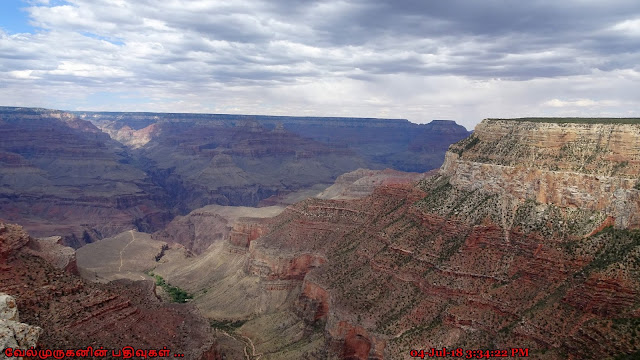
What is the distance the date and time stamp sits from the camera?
4697cm

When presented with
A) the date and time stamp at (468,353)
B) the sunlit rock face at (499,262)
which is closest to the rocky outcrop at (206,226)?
the sunlit rock face at (499,262)

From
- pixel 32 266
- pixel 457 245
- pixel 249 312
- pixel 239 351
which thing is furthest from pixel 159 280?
pixel 457 245

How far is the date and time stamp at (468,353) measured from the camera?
47.0 m

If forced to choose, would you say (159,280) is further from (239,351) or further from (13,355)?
(13,355)

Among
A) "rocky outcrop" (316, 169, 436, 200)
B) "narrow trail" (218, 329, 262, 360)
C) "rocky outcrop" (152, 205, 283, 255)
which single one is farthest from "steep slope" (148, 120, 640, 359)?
"rocky outcrop" (152, 205, 283, 255)

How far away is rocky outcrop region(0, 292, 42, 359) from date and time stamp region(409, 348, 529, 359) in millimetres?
35114

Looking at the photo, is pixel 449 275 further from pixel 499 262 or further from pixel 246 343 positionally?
pixel 246 343

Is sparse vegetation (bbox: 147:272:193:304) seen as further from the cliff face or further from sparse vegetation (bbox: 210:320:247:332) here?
the cliff face

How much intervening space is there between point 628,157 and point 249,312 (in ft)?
189

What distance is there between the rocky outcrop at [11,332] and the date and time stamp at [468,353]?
115ft

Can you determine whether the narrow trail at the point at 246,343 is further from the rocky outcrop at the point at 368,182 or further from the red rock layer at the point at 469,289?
the rocky outcrop at the point at 368,182

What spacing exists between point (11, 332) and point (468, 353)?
38.6 m

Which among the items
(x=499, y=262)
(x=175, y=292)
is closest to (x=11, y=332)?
(x=499, y=262)

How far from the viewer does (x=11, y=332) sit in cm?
3044
